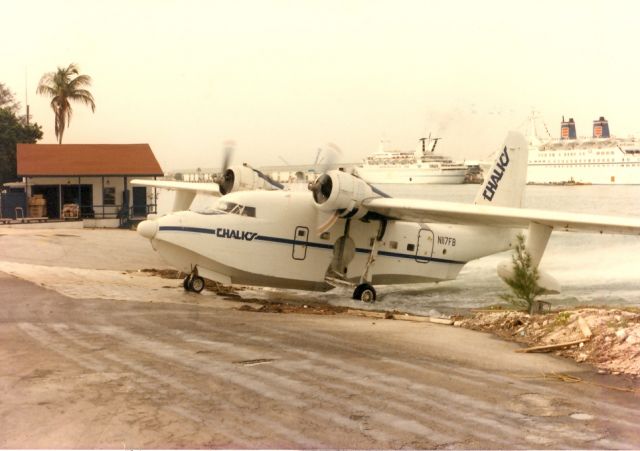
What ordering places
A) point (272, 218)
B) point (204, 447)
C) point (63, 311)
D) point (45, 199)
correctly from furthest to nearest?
point (45, 199) → point (272, 218) → point (63, 311) → point (204, 447)

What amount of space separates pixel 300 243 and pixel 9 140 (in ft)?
136

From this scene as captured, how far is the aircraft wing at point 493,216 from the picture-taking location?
15.2 m

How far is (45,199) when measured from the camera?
1543 inches

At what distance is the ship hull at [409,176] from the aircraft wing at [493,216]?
114 m

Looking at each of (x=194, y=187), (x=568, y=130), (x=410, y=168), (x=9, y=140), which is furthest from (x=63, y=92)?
(x=568, y=130)

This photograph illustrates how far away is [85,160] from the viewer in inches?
1548

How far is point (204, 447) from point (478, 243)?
17.6 meters

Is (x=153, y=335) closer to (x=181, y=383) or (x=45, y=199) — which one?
(x=181, y=383)

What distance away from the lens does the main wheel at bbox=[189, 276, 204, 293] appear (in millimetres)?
17359

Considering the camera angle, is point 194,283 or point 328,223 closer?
point 194,283

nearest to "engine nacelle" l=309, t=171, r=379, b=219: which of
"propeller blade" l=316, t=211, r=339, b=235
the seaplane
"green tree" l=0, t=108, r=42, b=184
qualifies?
the seaplane

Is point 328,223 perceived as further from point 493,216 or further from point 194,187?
point 194,187

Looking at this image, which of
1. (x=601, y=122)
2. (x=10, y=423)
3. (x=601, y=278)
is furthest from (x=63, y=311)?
(x=601, y=122)

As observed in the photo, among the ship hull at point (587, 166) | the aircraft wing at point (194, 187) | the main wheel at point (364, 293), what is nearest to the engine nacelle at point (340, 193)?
the main wheel at point (364, 293)
